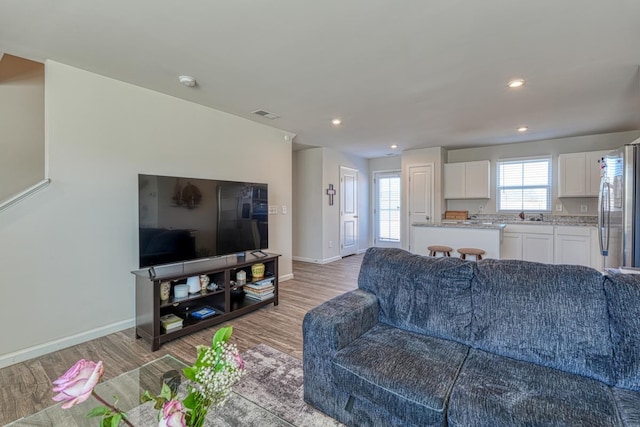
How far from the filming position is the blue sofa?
3.89 ft

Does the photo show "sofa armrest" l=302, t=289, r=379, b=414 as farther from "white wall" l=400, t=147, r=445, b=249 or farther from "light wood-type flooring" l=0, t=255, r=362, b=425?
"white wall" l=400, t=147, r=445, b=249

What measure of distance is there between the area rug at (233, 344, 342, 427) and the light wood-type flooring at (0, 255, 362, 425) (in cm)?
15

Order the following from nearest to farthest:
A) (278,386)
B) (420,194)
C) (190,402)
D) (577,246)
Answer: (190,402) → (278,386) → (577,246) → (420,194)

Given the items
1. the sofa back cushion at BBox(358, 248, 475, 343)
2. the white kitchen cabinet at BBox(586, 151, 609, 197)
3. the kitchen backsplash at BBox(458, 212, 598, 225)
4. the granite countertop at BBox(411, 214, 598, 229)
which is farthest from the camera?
the kitchen backsplash at BBox(458, 212, 598, 225)

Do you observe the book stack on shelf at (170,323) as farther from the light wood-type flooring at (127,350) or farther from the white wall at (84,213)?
the white wall at (84,213)

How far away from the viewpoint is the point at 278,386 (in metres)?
1.94

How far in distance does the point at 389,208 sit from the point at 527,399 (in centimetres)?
629

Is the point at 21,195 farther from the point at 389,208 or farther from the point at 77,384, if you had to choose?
the point at 389,208

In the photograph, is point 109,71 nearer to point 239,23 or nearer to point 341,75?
point 239,23

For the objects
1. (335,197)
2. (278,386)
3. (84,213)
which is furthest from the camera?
(335,197)

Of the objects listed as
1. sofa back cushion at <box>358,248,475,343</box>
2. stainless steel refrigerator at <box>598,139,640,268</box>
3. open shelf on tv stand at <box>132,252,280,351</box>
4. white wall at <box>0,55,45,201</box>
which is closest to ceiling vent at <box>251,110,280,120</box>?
open shelf on tv stand at <box>132,252,280,351</box>

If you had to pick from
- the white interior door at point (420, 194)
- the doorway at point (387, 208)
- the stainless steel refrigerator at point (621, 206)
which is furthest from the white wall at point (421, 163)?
the stainless steel refrigerator at point (621, 206)

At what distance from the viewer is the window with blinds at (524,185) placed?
17.3 feet

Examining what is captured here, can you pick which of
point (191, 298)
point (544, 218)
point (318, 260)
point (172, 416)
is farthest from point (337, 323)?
point (544, 218)
